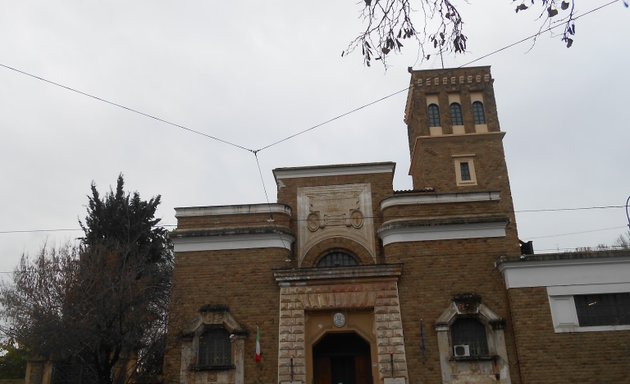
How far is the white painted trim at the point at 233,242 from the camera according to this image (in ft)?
62.2

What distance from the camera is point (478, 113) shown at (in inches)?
1151

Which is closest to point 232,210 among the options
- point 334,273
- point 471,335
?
point 334,273

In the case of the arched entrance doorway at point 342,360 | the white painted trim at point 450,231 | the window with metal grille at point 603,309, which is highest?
the white painted trim at point 450,231

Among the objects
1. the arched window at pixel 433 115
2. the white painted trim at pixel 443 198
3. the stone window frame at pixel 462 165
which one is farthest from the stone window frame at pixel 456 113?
the white painted trim at pixel 443 198

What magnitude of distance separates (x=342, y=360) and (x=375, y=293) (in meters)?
2.82

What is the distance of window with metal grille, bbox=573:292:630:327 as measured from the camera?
1669cm

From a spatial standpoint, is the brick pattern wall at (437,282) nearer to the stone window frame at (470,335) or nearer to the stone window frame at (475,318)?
the stone window frame at (475,318)

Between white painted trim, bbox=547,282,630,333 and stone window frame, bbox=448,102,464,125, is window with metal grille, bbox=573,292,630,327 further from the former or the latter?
stone window frame, bbox=448,102,464,125

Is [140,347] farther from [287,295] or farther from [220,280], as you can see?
[287,295]

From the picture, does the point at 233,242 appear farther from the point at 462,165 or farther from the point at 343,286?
the point at 462,165

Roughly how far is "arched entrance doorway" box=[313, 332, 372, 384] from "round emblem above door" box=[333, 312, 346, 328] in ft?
1.66

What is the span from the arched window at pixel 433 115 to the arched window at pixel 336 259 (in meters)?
12.1

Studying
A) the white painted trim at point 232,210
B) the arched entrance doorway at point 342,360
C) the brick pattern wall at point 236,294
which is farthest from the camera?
the white painted trim at point 232,210

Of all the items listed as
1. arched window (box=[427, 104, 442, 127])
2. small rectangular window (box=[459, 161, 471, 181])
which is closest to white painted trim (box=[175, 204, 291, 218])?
small rectangular window (box=[459, 161, 471, 181])
